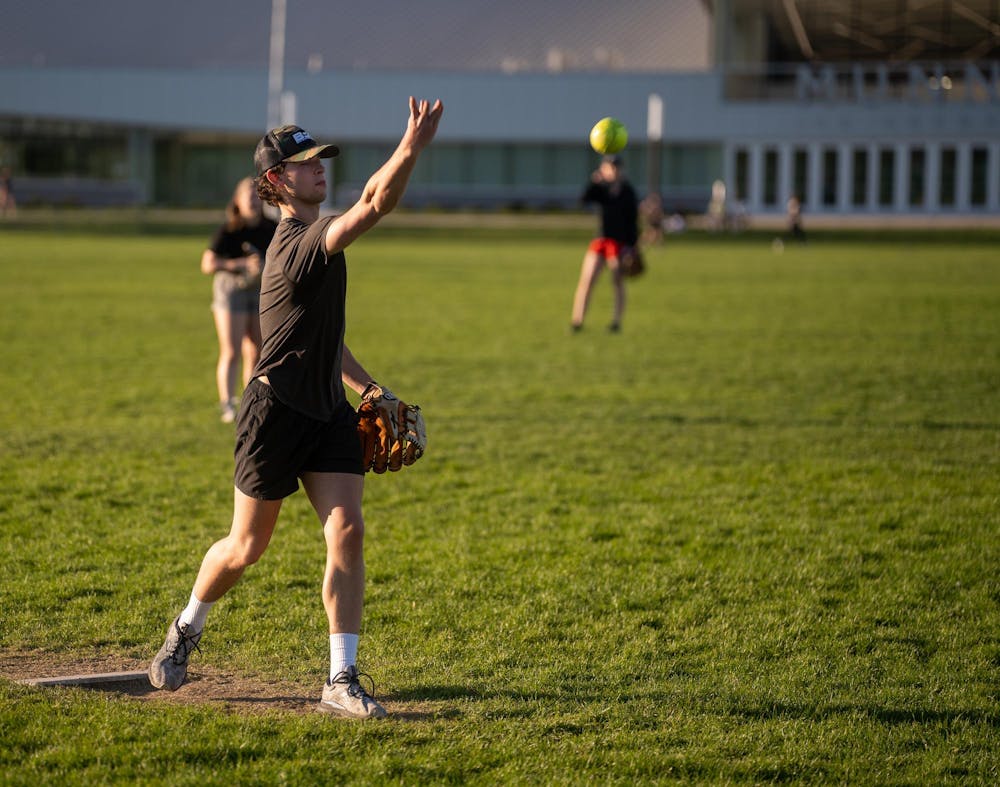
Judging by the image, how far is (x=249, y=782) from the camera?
4.28m

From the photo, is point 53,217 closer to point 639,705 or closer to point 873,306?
point 873,306

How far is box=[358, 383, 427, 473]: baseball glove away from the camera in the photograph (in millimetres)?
5184

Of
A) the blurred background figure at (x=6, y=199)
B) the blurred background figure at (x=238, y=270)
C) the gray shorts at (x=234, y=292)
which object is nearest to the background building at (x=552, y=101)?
the blurred background figure at (x=6, y=199)

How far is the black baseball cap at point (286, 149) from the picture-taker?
4.75m

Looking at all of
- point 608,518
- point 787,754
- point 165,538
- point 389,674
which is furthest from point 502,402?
point 787,754

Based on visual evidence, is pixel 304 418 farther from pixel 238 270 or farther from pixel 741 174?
pixel 741 174

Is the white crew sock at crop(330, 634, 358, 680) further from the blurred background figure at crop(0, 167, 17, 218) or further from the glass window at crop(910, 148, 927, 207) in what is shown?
the glass window at crop(910, 148, 927, 207)

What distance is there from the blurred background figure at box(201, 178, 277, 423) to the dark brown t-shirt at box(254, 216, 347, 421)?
5704 mm

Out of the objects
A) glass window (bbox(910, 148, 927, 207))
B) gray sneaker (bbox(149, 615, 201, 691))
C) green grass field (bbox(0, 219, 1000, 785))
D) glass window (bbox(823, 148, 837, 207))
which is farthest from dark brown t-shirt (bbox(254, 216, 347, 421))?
glass window (bbox(910, 148, 927, 207))

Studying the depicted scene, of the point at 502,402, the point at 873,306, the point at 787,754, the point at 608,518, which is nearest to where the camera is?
the point at 787,754

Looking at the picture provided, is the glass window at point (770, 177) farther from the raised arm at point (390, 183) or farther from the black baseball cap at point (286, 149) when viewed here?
the raised arm at point (390, 183)

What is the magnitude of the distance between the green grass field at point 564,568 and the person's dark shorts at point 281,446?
0.89 metres

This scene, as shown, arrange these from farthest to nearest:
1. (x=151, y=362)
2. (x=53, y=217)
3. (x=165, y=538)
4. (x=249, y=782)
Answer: (x=53, y=217), (x=151, y=362), (x=165, y=538), (x=249, y=782)

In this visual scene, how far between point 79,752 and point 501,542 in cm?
343
